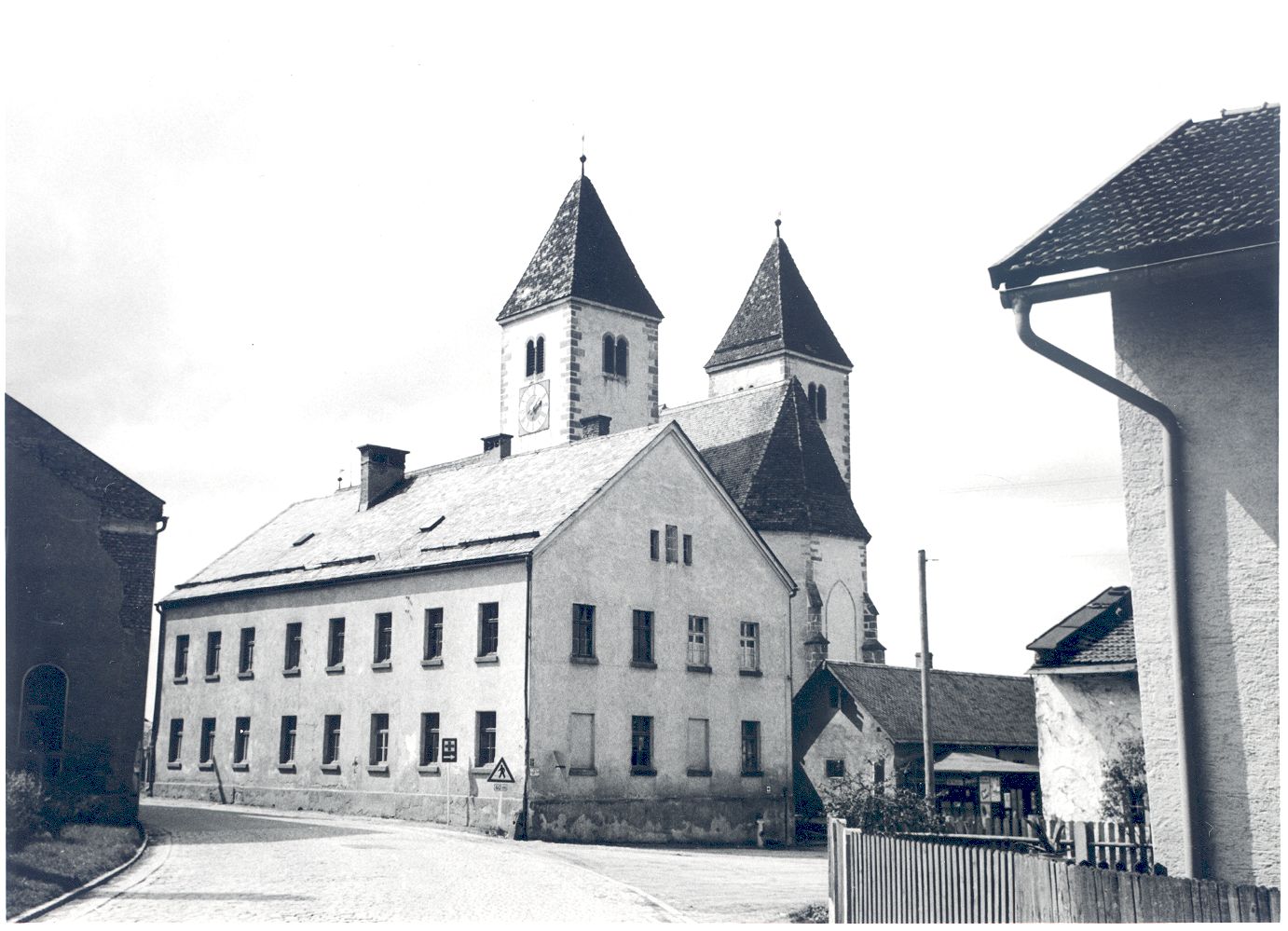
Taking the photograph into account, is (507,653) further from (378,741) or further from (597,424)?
(597,424)

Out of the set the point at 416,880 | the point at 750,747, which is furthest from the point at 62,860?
the point at 750,747

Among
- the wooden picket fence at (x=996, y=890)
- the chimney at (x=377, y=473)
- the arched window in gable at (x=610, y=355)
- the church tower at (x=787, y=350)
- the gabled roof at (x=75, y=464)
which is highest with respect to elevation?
the church tower at (x=787, y=350)

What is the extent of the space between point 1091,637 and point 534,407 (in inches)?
1213

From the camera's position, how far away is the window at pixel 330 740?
32.0 m

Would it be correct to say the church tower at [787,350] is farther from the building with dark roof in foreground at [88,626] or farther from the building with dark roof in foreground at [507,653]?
the building with dark roof in foreground at [88,626]

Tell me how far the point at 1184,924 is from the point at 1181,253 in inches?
175

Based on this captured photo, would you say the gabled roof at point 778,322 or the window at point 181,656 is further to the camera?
the gabled roof at point 778,322

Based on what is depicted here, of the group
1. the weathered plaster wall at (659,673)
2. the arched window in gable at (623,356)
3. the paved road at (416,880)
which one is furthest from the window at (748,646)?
the arched window in gable at (623,356)

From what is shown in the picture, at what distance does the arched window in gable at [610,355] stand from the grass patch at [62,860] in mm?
30909

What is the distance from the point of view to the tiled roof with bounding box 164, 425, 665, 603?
99.4ft

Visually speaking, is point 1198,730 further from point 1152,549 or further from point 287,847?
point 287,847

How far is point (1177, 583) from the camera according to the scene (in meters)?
9.49

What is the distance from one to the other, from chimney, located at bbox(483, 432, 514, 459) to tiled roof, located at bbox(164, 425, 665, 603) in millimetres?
2714

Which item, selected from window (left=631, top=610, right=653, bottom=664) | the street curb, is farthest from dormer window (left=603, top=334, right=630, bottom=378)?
the street curb
